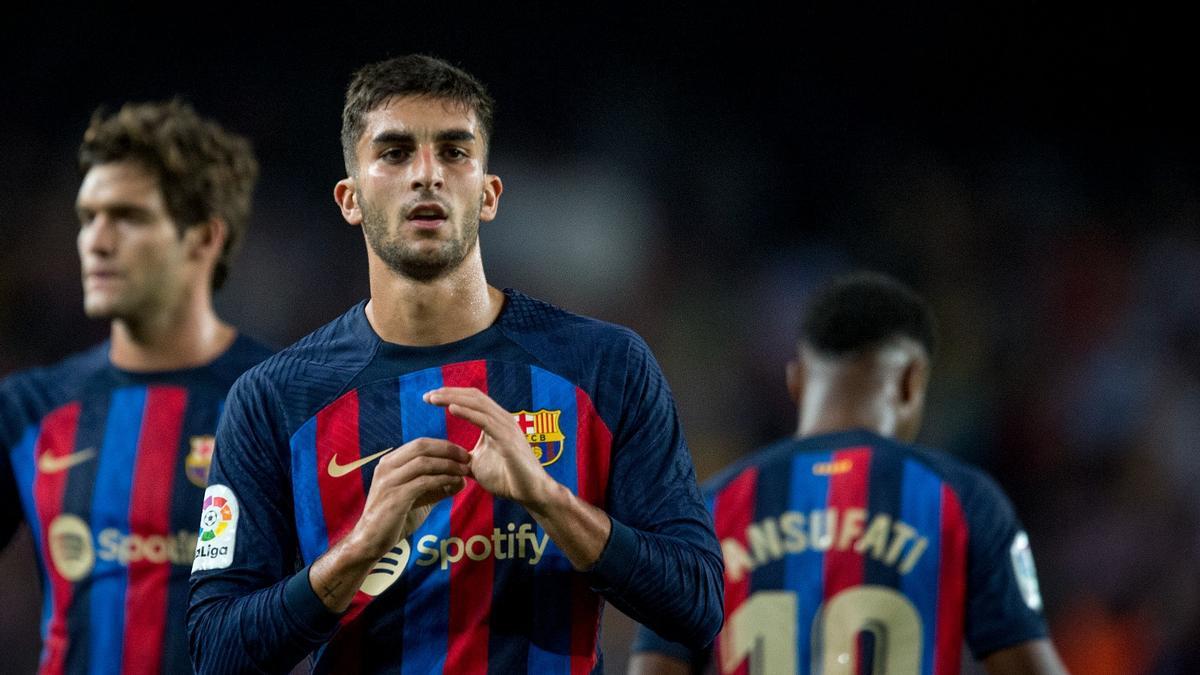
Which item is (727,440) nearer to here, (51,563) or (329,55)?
(329,55)

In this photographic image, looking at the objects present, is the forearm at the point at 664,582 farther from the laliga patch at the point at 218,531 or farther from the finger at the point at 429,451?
the laliga patch at the point at 218,531

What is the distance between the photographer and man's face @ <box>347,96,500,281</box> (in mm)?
2461

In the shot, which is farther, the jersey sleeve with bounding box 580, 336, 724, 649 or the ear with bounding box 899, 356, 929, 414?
the ear with bounding box 899, 356, 929, 414

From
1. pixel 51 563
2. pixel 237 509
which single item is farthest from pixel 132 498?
pixel 237 509

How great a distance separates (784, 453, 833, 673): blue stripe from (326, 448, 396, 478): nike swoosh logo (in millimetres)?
1570

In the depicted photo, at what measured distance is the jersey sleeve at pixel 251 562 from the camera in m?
2.30

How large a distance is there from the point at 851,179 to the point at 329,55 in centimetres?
324

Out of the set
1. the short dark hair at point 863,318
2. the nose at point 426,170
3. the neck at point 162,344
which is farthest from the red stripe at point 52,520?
the short dark hair at point 863,318

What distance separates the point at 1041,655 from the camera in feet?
11.8

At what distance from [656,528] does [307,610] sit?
0.58 m

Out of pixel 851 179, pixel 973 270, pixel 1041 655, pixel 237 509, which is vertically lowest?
pixel 1041 655

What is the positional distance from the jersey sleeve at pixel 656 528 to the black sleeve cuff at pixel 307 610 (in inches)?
16.6

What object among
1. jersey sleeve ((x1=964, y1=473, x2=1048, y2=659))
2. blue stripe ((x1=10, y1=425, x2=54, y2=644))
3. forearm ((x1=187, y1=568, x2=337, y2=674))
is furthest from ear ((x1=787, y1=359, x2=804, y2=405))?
forearm ((x1=187, y1=568, x2=337, y2=674))

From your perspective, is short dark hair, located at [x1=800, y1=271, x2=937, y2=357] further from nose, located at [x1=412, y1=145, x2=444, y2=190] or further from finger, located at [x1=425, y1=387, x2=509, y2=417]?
finger, located at [x1=425, y1=387, x2=509, y2=417]
